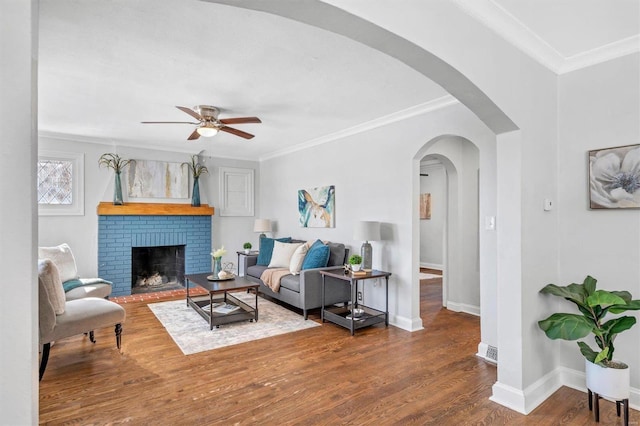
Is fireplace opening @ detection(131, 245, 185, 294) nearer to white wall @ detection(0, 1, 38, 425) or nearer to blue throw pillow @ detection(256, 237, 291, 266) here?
blue throw pillow @ detection(256, 237, 291, 266)

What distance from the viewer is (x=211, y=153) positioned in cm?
675

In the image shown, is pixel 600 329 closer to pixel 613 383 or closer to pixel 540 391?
pixel 613 383

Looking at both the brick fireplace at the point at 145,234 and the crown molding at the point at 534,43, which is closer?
the crown molding at the point at 534,43

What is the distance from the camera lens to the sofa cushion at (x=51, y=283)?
8.53ft

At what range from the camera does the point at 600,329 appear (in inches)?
90.7

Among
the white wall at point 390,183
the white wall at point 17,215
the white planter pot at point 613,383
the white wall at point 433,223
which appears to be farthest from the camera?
the white wall at point 433,223

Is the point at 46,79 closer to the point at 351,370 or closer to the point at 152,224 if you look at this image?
the point at 152,224

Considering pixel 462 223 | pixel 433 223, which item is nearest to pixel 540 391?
pixel 462 223

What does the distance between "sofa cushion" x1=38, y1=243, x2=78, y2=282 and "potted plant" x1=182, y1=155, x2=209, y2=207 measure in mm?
2358

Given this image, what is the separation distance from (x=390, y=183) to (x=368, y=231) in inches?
27.1

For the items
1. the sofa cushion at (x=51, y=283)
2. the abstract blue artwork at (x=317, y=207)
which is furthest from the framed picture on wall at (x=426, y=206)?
the sofa cushion at (x=51, y=283)

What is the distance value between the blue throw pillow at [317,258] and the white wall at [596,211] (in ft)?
8.58

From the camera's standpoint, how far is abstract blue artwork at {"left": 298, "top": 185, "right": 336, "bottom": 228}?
5.33m

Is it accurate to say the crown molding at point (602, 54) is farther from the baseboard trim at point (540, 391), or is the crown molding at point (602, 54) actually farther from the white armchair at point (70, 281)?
the white armchair at point (70, 281)
